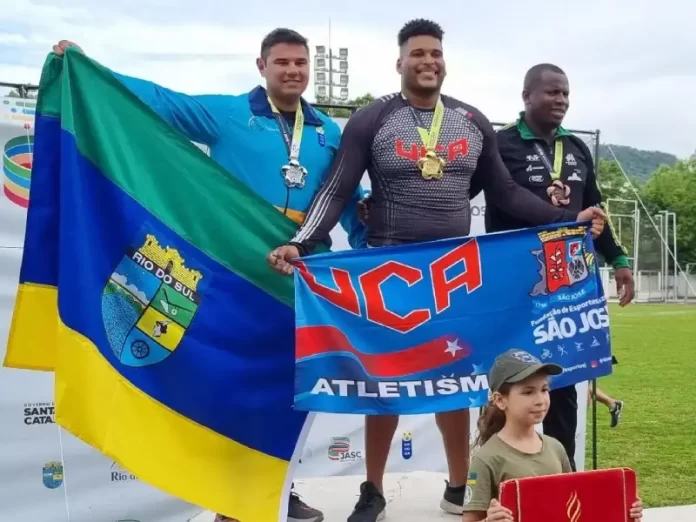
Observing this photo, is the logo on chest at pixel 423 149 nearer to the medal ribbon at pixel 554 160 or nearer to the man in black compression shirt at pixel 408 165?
the man in black compression shirt at pixel 408 165

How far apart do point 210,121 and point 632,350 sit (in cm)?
1456

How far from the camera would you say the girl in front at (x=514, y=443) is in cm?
237

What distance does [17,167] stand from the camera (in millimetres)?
4363

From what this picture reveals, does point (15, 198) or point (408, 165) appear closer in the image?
point (408, 165)

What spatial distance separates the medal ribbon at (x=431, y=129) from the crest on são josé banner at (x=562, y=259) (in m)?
0.59

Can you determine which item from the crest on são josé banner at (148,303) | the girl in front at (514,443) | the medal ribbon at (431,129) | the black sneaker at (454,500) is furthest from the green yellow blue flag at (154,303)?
the girl in front at (514,443)

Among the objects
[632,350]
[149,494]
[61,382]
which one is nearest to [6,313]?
[149,494]

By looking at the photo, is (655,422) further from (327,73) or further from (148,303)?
(327,73)

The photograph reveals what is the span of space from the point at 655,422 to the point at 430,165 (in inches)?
263

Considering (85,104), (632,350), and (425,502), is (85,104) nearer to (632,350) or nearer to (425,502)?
(425,502)

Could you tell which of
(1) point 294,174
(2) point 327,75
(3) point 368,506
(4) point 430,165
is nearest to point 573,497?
(3) point 368,506

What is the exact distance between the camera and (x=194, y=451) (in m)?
3.01

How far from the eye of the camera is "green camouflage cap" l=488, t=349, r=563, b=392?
2432 mm

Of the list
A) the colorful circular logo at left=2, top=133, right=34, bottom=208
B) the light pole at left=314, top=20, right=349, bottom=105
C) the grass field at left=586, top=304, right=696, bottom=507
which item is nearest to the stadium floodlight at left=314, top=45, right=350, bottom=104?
the light pole at left=314, top=20, right=349, bottom=105
